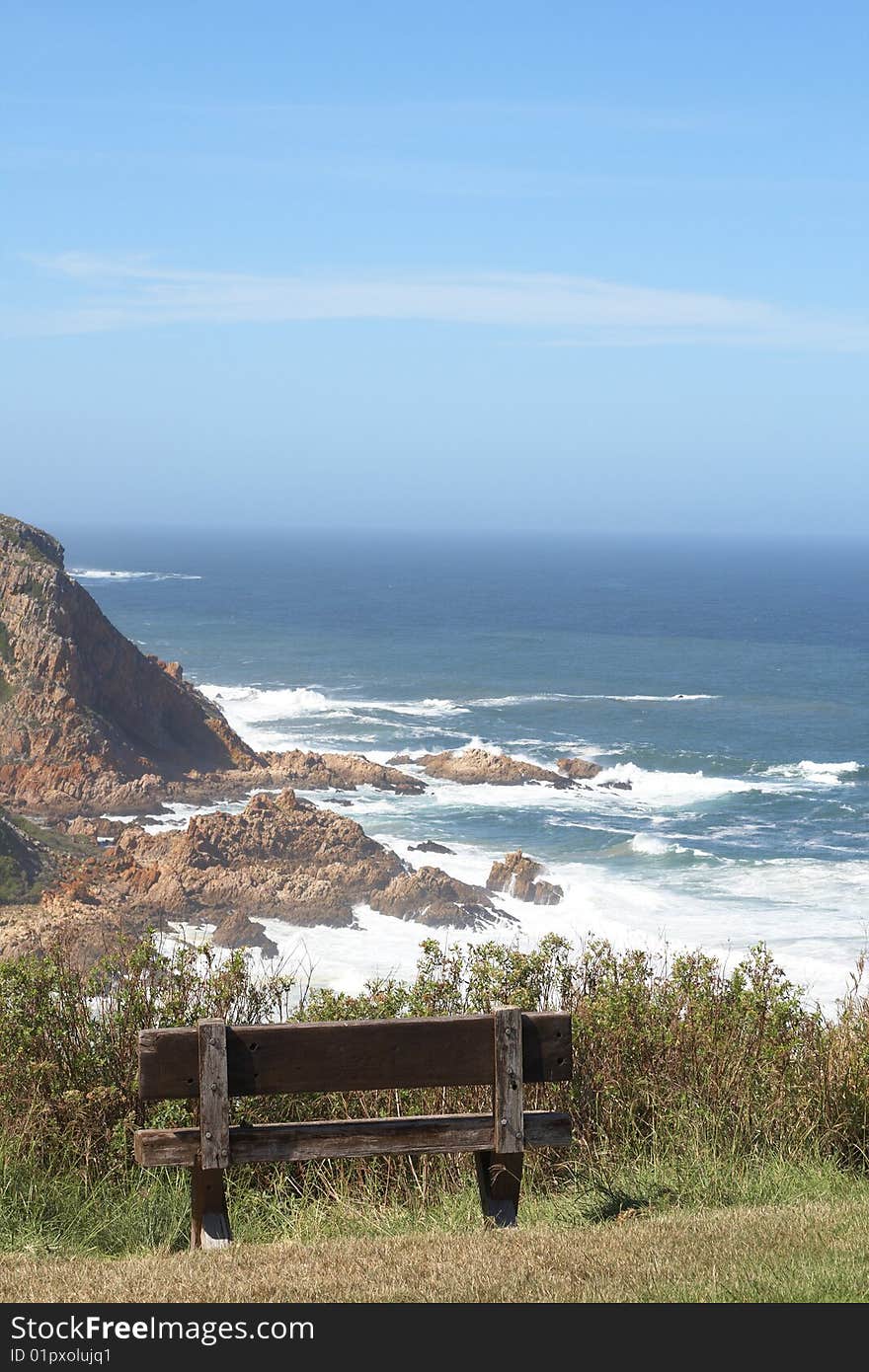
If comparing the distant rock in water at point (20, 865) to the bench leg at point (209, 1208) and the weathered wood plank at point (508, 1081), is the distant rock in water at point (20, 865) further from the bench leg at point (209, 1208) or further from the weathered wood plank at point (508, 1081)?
the weathered wood plank at point (508, 1081)

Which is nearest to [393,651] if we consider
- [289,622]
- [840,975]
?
[289,622]

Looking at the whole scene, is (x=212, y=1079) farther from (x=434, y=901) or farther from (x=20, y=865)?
(x=434, y=901)

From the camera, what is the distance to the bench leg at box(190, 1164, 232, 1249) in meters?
5.70

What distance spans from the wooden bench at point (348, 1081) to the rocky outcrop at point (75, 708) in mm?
31589

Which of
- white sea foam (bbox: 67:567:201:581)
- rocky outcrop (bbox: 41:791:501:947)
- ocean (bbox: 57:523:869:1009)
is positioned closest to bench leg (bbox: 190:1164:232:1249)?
ocean (bbox: 57:523:869:1009)

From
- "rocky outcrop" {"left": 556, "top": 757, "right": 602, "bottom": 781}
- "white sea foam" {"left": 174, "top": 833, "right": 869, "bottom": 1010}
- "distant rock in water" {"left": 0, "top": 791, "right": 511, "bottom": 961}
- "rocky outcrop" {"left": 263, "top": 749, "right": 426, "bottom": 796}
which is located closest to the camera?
"white sea foam" {"left": 174, "top": 833, "right": 869, "bottom": 1010}

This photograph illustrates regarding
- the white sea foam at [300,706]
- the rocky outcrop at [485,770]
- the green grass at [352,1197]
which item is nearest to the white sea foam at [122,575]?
the white sea foam at [300,706]

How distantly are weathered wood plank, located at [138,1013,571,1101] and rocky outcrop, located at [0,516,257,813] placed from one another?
31663mm

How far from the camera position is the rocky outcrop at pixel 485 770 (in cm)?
4522

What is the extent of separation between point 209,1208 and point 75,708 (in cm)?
3371

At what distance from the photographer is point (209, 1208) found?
5.73 m

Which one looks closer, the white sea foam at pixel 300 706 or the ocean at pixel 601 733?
the ocean at pixel 601 733

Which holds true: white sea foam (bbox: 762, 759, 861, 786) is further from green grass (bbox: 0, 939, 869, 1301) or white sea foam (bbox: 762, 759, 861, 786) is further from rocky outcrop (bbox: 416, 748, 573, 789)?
green grass (bbox: 0, 939, 869, 1301)
